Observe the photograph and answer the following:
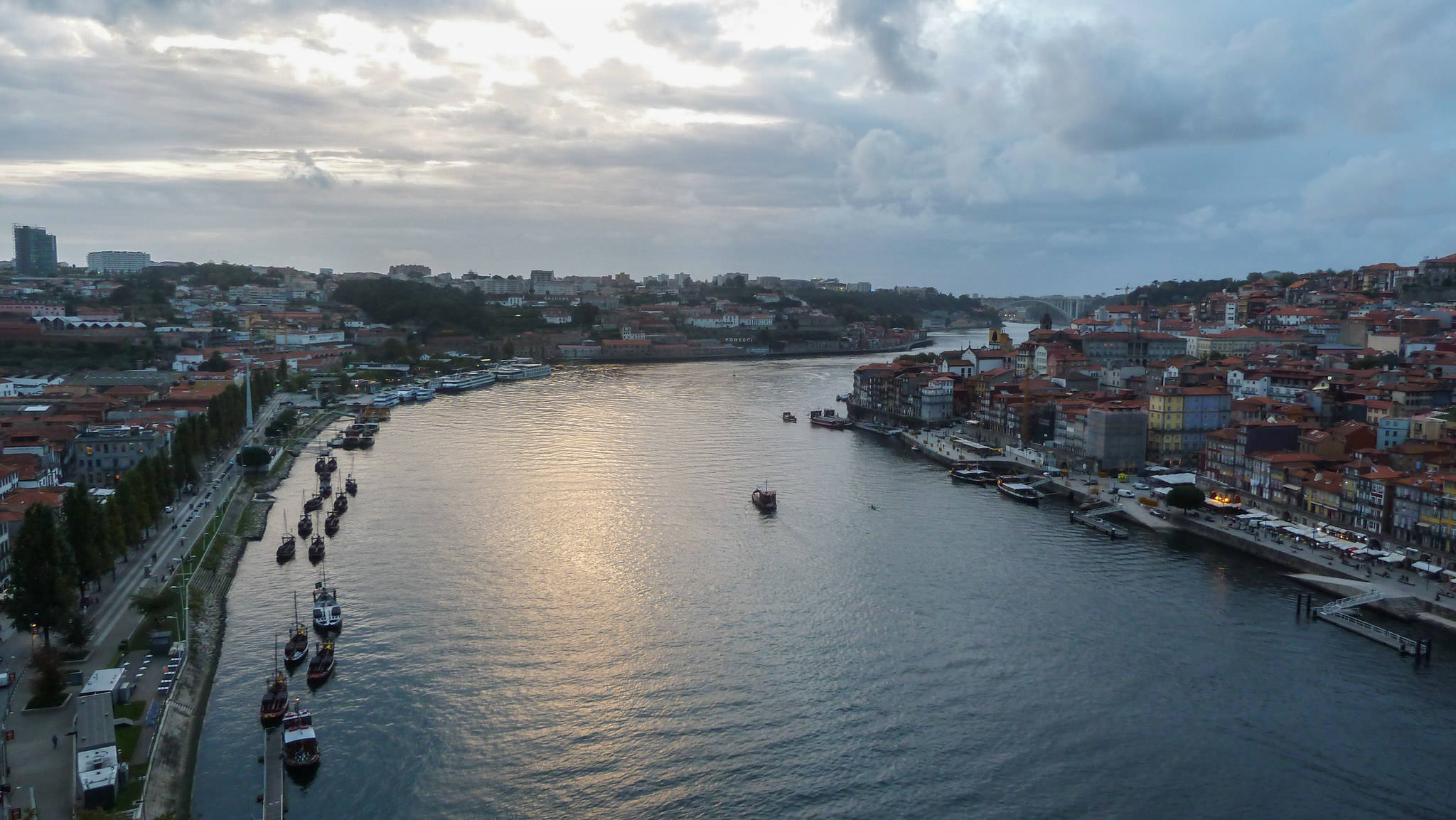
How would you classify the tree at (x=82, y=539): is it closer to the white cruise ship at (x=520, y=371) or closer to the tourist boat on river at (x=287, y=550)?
the tourist boat on river at (x=287, y=550)

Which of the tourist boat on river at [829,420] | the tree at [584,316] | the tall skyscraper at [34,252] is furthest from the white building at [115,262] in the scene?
the tourist boat on river at [829,420]

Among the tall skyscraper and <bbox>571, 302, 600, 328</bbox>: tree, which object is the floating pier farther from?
the tall skyscraper

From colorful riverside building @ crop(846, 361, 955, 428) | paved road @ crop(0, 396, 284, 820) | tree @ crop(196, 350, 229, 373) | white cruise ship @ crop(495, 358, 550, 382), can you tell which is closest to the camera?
paved road @ crop(0, 396, 284, 820)

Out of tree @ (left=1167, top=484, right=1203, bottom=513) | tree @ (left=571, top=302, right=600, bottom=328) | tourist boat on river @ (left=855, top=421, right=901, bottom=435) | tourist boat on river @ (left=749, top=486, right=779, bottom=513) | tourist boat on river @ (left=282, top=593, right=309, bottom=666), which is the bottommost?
tourist boat on river @ (left=282, top=593, right=309, bottom=666)

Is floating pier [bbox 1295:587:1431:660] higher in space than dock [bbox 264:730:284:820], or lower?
higher

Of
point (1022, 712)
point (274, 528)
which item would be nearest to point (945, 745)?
point (1022, 712)

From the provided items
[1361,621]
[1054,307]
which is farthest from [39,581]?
[1054,307]

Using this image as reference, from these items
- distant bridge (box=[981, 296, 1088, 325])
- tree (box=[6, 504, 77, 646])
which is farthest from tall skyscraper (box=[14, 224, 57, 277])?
distant bridge (box=[981, 296, 1088, 325])
